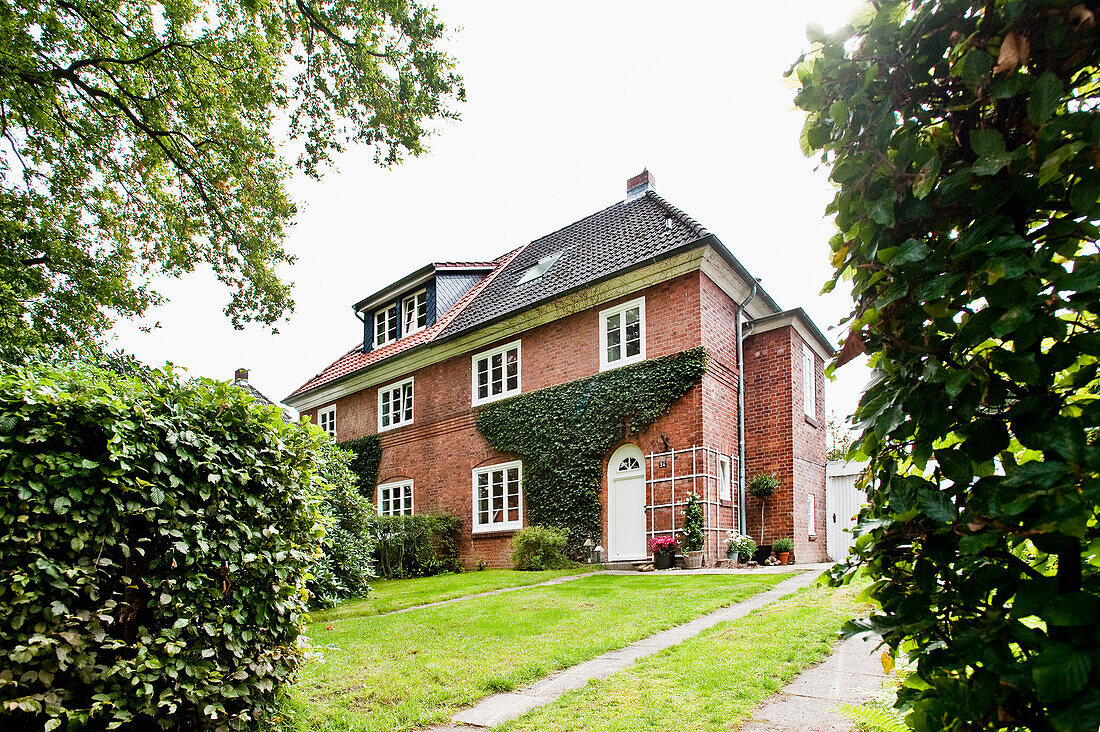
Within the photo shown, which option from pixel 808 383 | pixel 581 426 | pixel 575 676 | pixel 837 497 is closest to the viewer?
pixel 575 676

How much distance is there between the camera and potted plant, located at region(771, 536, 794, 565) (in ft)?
45.8

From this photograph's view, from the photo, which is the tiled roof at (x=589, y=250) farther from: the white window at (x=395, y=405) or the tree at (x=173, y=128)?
the tree at (x=173, y=128)

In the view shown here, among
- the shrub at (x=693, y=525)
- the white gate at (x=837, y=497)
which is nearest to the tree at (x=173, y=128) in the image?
the shrub at (x=693, y=525)

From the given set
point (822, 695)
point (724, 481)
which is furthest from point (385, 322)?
point (822, 695)

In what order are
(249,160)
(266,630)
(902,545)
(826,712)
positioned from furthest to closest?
(249,160) < (266,630) < (826,712) < (902,545)

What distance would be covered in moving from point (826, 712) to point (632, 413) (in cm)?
1073

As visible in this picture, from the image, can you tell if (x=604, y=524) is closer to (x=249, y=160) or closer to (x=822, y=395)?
(x=822, y=395)

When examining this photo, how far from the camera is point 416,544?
1688cm

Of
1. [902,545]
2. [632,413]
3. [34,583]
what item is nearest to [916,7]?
[902,545]

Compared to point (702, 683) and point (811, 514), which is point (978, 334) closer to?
point (702, 683)

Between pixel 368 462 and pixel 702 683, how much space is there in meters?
19.1

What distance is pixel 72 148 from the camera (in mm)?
12922

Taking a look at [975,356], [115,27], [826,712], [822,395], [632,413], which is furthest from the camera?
[822,395]

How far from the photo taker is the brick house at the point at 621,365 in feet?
45.5
